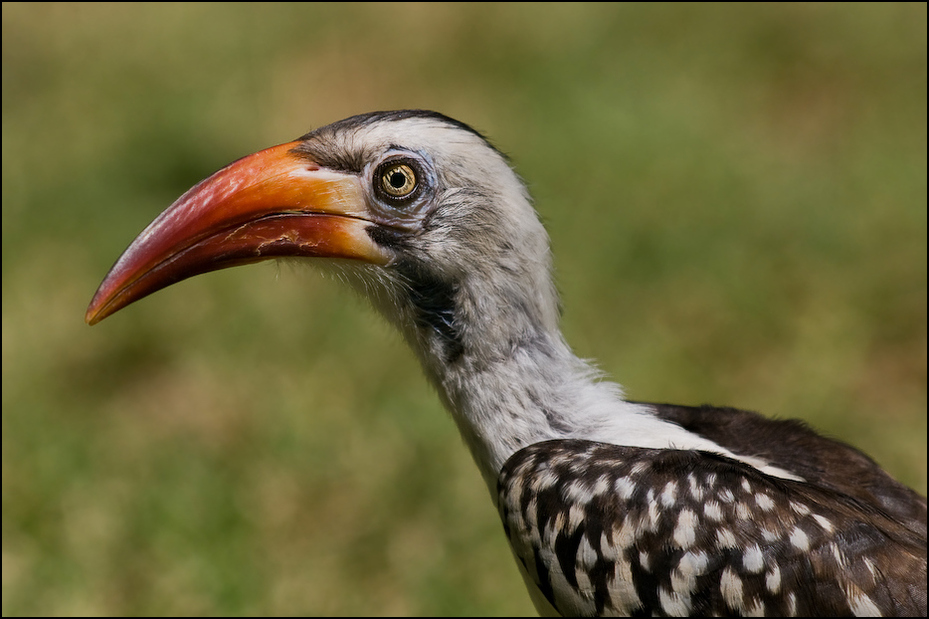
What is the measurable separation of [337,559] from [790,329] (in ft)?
12.3

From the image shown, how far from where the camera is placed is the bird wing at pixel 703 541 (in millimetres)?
3389

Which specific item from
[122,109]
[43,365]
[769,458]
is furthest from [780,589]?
[122,109]

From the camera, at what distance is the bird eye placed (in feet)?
13.4

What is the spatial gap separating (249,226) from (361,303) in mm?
707

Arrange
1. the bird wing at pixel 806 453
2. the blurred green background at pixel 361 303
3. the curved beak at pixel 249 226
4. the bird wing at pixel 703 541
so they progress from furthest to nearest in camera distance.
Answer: the blurred green background at pixel 361 303, the bird wing at pixel 806 453, the curved beak at pixel 249 226, the bird wing at pixel 703 541

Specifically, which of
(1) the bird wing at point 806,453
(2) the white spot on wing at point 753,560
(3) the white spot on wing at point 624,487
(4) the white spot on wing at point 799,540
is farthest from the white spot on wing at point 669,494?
(1) the bird wing at point 806,453

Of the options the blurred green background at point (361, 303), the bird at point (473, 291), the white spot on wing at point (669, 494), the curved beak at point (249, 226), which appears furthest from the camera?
the blurred green background at point (361, 303)

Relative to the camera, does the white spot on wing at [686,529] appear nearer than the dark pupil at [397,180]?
Yes

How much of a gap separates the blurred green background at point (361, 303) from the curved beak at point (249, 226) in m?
1.15

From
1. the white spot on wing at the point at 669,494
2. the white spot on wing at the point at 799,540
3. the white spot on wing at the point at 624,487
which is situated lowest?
the white spot on wing at the point at 799,540

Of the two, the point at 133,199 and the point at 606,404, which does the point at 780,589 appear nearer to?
the point at 606,404

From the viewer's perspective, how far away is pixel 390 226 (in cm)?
414

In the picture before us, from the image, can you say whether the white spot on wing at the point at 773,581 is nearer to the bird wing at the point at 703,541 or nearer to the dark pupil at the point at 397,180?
the bird wing at the point at 703,541

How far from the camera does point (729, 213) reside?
28.2 feet
